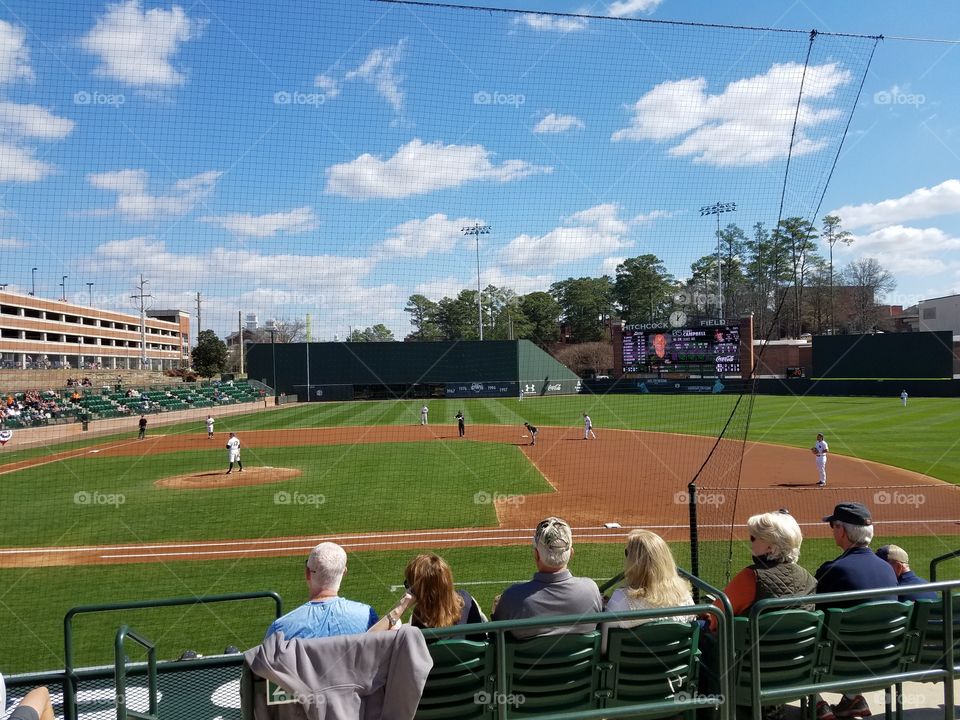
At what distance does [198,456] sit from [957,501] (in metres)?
25.2

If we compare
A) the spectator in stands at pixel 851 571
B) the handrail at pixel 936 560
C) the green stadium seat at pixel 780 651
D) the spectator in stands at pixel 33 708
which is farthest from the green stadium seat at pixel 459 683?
the handrail at pixel 936 560

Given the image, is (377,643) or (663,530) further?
(663,530)

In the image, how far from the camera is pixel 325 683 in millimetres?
2945

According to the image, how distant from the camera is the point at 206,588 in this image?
1024 cm

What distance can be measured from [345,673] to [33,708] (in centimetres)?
158

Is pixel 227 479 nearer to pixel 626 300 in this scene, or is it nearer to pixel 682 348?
pixel 626 300

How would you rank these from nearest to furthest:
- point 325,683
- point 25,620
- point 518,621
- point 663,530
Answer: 1. point 325,683
2. point 518,621
3. point 25,620
4. point 663,530

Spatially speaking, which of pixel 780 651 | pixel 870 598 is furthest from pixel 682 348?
pixel 780 651

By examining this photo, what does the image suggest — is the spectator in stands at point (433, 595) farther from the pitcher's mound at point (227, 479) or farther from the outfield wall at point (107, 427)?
the outfield wall at point (107, 427)

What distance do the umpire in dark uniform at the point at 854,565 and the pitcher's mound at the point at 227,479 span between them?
18.6 m

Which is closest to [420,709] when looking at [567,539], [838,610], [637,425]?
[567,539]

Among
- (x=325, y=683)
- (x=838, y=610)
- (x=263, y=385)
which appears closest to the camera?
(x=325, y=683)

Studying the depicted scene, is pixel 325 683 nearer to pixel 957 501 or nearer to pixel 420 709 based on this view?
pixel 420 709

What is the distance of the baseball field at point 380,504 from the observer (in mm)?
10086
